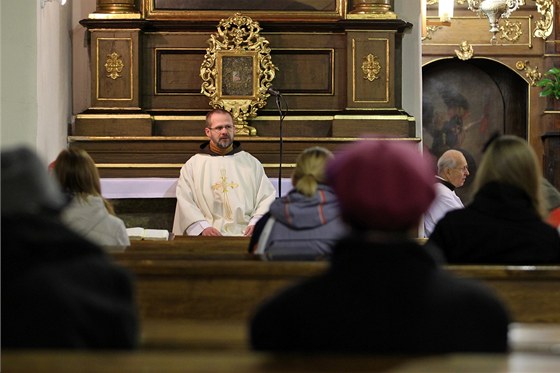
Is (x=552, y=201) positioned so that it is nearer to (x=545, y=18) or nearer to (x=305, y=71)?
(x=305, y=71)

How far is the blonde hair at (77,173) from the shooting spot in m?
6.07

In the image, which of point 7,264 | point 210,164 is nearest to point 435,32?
point 210,164

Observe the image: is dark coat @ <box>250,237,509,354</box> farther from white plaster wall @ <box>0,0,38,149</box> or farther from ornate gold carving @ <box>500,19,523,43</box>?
ornate gold carving @ <box>500,19,523,43</box>

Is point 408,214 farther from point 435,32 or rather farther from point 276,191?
point 435,32

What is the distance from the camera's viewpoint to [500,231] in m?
5.39

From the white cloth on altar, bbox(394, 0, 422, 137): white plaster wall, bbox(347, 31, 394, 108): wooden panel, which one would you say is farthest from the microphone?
bbox(394, 0, 422, 137): white plaster wall

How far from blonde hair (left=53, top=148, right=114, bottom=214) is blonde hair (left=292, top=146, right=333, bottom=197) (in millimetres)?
1063

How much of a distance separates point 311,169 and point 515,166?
130 cm

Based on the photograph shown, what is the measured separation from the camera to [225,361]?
2.53 metres

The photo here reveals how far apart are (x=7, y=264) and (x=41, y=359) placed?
0.55 meters

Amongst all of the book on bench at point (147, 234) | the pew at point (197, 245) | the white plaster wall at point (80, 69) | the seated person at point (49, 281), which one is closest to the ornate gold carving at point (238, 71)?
the white plaster wall at point (80, 69)

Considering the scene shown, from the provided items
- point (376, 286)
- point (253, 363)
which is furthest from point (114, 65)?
point (253, 363)

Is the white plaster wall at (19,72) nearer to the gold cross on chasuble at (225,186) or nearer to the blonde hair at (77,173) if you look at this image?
the gold cross on chasuble at (225,186)

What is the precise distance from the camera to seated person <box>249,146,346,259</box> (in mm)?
6285
